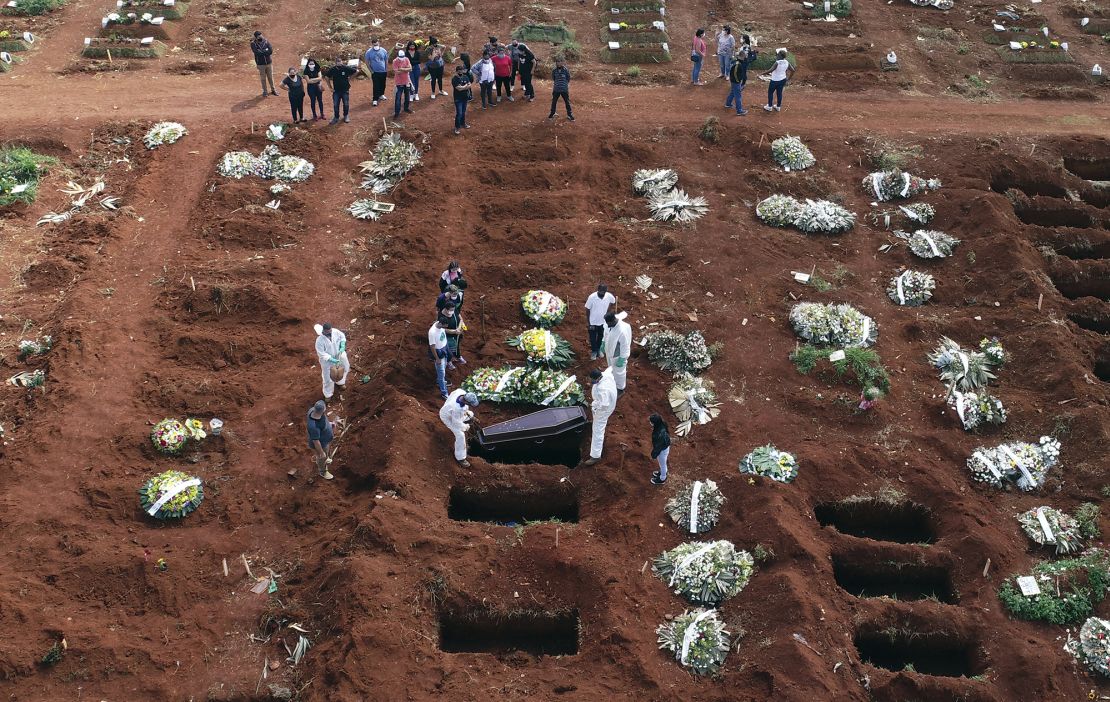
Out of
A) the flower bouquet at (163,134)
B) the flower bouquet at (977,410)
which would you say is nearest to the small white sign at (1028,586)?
the flower bouquet at (977,410)

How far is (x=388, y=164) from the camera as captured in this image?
18.9 m

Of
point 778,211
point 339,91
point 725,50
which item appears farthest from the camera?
point 725,50

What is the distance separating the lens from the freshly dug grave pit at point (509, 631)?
1145cm

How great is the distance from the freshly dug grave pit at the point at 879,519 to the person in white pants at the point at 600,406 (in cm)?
343

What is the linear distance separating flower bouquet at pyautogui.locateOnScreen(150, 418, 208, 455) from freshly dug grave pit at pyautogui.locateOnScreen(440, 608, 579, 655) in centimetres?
505

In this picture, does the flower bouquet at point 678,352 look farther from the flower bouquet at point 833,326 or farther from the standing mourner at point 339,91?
the standing mourner at point 339,91

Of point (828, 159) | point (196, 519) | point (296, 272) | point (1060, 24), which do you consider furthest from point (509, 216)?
point (1060, 24)

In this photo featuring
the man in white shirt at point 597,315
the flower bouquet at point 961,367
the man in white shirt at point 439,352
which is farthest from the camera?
the flower bouquet at point 961,367

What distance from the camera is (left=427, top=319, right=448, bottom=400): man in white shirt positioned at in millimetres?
13305

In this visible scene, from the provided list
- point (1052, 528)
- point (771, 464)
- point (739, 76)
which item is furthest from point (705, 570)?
point (739, 76)

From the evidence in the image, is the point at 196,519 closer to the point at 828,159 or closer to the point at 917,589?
the point at 917,589

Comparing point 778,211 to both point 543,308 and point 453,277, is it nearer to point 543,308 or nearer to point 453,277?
point 543,308

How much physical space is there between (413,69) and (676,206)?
7753 millimetres

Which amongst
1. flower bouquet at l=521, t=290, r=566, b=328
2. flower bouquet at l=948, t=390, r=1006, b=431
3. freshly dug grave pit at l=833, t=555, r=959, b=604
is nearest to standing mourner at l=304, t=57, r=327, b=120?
flower bouquet at l=521, t=290, r=566, b=328
